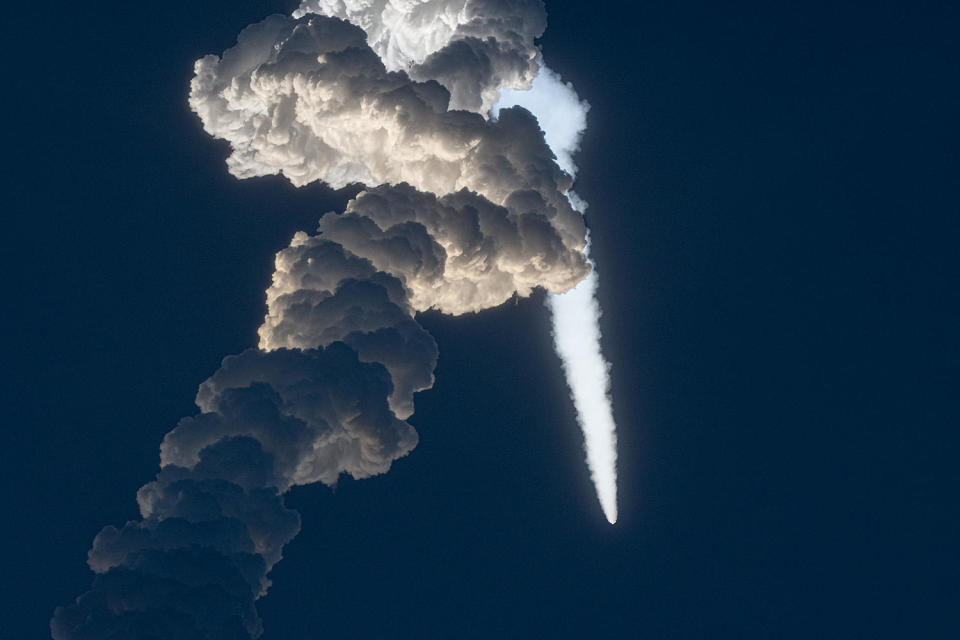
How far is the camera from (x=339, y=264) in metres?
37.3

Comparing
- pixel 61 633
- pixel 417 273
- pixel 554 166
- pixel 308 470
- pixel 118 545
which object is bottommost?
pixel 61 633

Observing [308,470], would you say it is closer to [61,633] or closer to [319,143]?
[61,633]

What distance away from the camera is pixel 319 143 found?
45.6m

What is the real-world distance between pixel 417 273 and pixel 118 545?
Result: 46.4 feet

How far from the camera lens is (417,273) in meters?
38.2

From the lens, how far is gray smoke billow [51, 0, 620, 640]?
31625 mm

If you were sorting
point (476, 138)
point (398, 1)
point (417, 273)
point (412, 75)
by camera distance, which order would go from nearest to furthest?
point (417, 273), point (476, 138), point (412, 75), point (398, 1)

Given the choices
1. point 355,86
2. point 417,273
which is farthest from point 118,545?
point 355,86

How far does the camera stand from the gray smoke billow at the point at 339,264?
31625 mm

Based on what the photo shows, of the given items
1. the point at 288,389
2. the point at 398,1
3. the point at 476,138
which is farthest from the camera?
the point at 398,1

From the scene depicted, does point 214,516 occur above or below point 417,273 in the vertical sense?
below

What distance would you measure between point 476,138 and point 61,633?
2368 cm

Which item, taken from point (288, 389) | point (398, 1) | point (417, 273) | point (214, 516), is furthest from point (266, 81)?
point (214, 516)

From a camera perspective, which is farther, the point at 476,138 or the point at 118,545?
the point at 476,138
